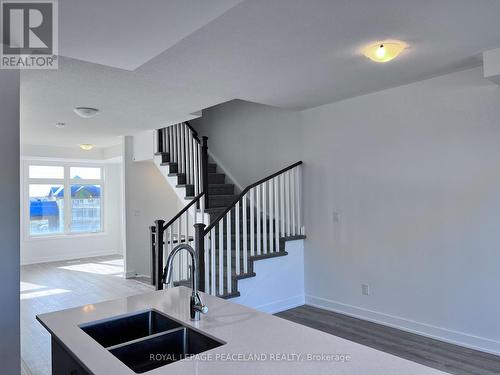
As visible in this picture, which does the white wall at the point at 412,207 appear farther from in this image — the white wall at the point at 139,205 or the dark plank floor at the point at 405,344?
the white wall at the point at 139,205

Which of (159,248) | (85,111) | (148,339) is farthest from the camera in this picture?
(159,248)

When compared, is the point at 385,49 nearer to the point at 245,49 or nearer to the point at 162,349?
the point at 245,49

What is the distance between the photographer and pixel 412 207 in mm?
3869

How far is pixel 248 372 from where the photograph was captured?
124 cm

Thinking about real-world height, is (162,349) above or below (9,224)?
below

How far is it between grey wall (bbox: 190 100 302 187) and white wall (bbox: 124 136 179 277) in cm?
140

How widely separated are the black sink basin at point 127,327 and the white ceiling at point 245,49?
1.72 metres

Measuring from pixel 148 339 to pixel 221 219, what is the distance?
2.61 metres

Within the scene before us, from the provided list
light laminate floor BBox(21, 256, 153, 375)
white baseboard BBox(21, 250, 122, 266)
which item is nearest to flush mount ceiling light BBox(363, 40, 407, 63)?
light laminate floor BBox(21, 256, 153, 375)

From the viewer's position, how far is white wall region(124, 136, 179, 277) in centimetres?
681

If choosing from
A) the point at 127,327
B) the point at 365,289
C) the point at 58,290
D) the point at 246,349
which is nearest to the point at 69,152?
the point at 58,290

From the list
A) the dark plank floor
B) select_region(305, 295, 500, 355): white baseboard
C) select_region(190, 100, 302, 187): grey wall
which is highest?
select_region(190, 100, 302, 187): grey wall

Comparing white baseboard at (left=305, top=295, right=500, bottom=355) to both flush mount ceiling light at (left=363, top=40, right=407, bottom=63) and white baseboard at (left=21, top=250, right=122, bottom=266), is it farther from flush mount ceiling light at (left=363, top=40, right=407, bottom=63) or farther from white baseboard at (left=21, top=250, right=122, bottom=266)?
white baseboard at (left=21, top=250, right=122, bottom=266)

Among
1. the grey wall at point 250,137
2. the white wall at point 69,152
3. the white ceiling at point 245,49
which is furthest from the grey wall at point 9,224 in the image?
the white wall at point 69,152
